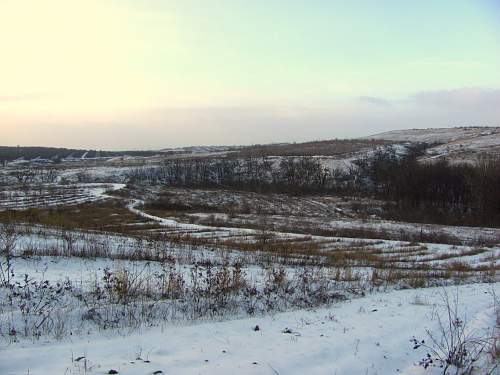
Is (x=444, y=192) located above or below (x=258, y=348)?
below

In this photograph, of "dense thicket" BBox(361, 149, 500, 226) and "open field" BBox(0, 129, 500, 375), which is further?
"dense thicket" BBox(361, 149, 500, 226)

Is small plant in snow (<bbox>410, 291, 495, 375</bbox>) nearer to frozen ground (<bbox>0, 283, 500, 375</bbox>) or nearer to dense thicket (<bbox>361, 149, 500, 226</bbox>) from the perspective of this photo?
frozen ground (<bbox>0, 283, 500, 375</bbox>)

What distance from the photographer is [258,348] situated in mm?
5586

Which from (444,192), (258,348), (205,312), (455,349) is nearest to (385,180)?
(444,192)

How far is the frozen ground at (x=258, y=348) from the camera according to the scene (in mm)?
4844

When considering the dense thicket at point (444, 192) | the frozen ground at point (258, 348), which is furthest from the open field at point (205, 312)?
the dense thicket at point (444, 192)

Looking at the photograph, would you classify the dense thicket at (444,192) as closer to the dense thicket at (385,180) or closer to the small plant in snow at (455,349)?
the dense thicket at (385,180)

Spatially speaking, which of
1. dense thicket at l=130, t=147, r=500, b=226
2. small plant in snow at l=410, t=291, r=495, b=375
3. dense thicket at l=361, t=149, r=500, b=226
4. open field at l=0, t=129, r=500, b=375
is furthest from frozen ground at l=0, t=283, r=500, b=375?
dense thicket at l=361, t=149, r=500, b=226

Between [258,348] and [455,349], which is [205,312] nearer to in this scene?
[258,348]

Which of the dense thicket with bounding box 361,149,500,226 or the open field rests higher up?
the open field

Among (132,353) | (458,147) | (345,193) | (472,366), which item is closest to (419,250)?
(472,366)

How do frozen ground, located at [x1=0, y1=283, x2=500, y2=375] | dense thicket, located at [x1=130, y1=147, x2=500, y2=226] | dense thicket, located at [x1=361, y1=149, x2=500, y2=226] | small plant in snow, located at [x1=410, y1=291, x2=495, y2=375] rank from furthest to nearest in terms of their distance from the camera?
dense thicket, located at [x1=130, y1=147, x2=500, y2=226]
dense thicket, located at [x1=361, y1=149, x2=500, y2=226]
small plant in snow, located at [x1=410, y1=291, x2=495, y2=375]
frozen ground, located at [x1=0, y1=283, x2=500, y2=375]

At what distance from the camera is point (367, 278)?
11.1 meters

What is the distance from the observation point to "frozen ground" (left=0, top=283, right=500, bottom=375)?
484cm
